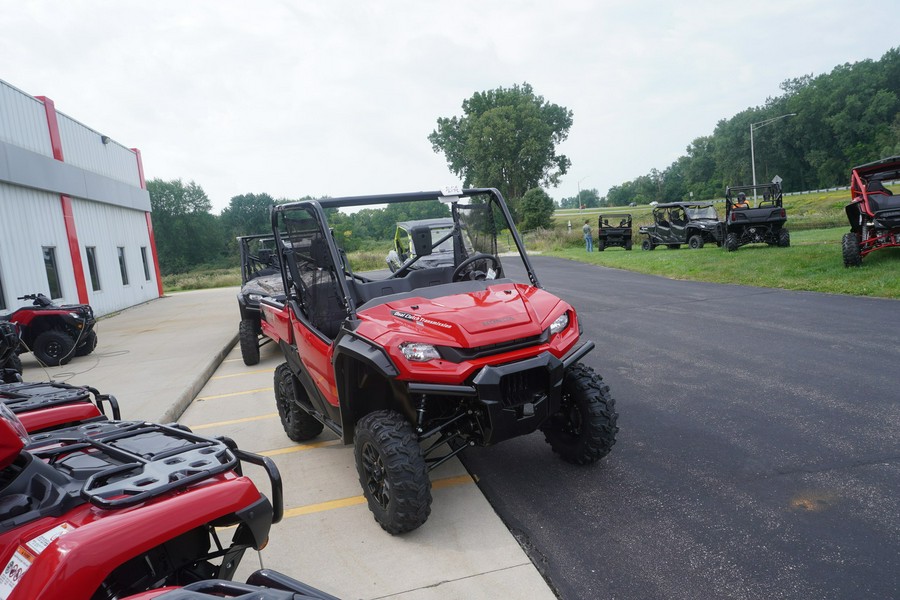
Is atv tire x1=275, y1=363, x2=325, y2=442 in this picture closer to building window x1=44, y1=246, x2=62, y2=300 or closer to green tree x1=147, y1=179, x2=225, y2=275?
building window x1=44, y1=246, x2=62, y2=300

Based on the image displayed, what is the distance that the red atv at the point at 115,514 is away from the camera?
1.59 meters

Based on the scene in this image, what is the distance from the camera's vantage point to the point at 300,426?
197 inches

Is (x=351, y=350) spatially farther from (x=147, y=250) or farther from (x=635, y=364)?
(x=147, y=250)

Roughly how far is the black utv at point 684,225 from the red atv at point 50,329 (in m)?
19.9

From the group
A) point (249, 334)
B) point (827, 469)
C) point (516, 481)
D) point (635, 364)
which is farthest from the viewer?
point (249, 334)

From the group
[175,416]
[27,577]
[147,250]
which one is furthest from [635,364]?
[147,250]

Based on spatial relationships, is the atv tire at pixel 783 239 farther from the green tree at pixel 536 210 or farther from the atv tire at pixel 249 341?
the green tree at pixel 536 210

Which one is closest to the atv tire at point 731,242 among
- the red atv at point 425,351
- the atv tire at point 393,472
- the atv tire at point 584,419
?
the red atv at point 425,351

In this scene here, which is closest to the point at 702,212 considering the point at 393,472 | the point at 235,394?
the point at 235,394

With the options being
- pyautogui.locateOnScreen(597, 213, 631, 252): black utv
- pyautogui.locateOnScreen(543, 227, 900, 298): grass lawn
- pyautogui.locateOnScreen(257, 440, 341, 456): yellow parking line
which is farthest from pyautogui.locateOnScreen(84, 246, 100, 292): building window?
pyautogui.locateOnScreen(597, 213, 631, 252): black utv

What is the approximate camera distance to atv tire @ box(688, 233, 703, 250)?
871 inches

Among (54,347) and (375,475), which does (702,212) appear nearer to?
(54,347)

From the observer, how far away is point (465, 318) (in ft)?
10.9

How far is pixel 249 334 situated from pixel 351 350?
5613mm
